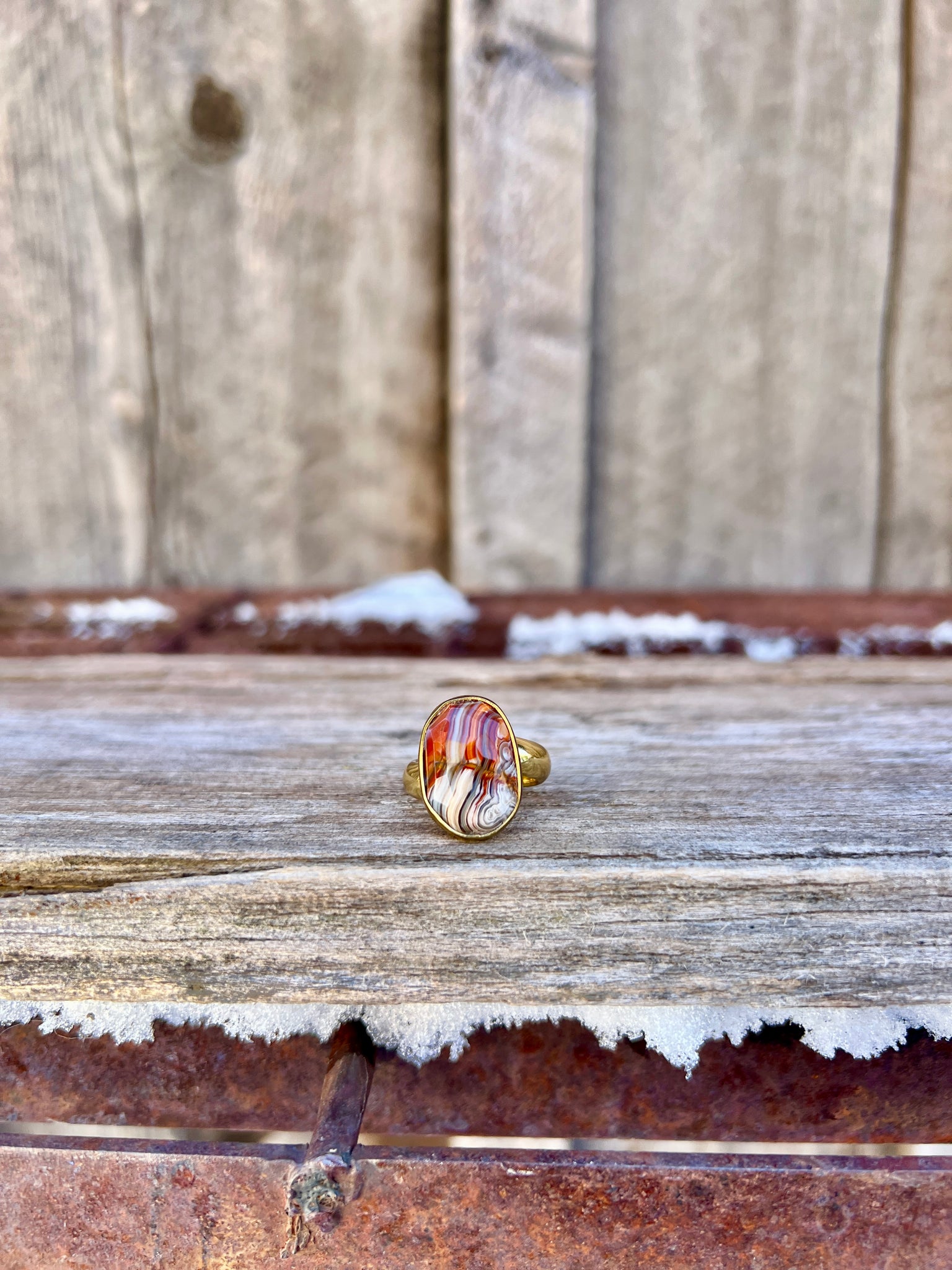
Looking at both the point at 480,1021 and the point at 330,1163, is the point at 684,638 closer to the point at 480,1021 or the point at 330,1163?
the point at 480,1021

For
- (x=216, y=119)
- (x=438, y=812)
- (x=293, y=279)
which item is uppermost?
(x=216, y=119)

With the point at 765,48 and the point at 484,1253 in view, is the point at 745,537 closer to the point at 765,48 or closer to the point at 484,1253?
the point at 765,48

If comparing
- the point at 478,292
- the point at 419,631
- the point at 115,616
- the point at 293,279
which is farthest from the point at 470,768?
the point at 293,279

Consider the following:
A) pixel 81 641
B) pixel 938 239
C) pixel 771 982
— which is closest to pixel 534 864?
pixel 771 982

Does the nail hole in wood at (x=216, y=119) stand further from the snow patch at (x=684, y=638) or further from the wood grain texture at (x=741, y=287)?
the snow patch at (x=684, y=638)

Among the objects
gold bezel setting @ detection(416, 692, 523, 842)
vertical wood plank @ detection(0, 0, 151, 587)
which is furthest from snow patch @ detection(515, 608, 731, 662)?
vertical wood plank @ detection(0, 0, 151, 587)

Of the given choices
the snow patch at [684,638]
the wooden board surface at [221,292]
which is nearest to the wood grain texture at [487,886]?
the snow patch at [684,638]
